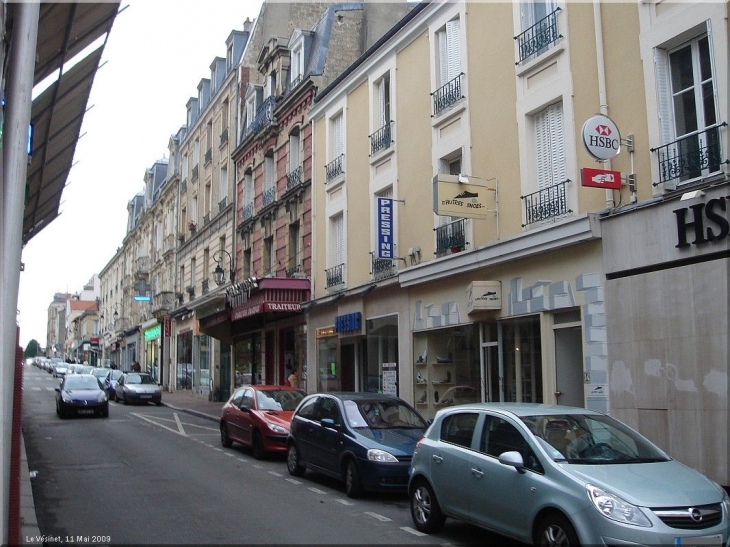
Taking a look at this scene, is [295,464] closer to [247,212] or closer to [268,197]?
[268,197]

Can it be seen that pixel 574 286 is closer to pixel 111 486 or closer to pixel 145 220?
pixel 111 486

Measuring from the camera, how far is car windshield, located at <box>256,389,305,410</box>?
622 inches

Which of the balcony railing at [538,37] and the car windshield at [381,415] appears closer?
the car windshield at [381,415]

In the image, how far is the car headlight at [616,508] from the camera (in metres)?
6.11

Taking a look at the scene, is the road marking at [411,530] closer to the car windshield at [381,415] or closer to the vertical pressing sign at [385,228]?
the car windshield at [381,415]

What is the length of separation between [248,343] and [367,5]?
13935mm

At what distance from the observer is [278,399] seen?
1606 cm

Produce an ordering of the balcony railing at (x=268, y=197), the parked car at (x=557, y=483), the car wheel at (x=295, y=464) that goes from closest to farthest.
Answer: the parked car at (x=557, y=483), the car wheel at (x=295, y=464), the balcony railing at (x=268, y=197)

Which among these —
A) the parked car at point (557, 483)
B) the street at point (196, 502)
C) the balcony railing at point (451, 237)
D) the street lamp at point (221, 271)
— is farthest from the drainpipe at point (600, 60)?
the street lamp at point (221, 271)

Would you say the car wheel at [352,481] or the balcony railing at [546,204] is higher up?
the balcony railing at [546,204]

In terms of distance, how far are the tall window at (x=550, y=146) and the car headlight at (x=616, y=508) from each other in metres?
7.76

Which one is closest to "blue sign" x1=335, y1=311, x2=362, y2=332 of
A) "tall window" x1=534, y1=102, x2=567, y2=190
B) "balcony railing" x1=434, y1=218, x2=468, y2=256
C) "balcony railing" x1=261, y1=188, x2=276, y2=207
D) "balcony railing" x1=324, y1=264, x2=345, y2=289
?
"balcony railing" x1=324, y1=264, x2=345, y2=289

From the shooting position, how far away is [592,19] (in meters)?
12.6

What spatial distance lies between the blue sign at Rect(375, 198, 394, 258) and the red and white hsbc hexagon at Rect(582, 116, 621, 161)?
758 centimetres
